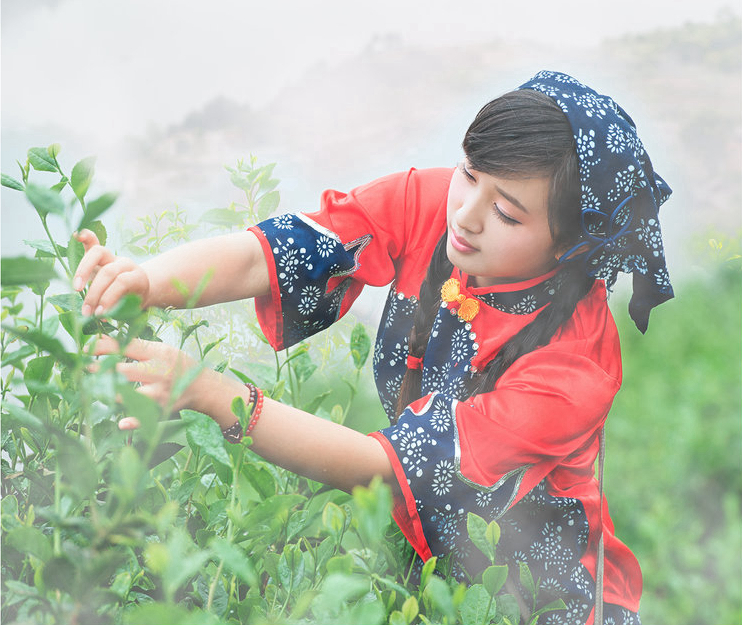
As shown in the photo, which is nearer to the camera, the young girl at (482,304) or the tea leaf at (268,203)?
the young girl at (482,304)

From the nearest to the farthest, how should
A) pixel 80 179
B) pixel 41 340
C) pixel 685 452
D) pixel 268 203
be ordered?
pixel 41 340 → pixel 80 179 → pixel 268 203 → pixel 685 452

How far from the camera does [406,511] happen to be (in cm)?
57

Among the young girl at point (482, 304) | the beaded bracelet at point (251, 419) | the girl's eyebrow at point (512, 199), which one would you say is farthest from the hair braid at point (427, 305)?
the beaded bracelet at point (251, 419)

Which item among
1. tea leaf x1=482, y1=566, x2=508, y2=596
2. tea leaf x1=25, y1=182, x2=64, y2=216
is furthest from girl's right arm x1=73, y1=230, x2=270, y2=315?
tea leaf x1=482, y1=566, x2=508, y2=596

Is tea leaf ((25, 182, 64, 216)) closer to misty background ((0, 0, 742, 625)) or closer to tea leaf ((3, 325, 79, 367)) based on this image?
tea leaf ((3, 325, 79, 367))

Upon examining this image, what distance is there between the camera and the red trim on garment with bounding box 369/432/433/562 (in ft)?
1.83

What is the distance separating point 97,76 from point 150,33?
0.05m

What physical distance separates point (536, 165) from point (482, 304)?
5.1 inches

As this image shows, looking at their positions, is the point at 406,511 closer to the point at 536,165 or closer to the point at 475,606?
the point at 475,606

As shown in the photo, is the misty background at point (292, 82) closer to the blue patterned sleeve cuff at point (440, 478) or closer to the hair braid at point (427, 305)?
the hair braid at point (427, 305)

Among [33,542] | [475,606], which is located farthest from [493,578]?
[33,542]

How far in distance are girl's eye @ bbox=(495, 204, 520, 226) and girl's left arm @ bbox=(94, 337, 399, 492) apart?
0.19 m

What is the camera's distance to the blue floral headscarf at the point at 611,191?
22.6 inches

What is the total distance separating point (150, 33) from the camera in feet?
2.04
